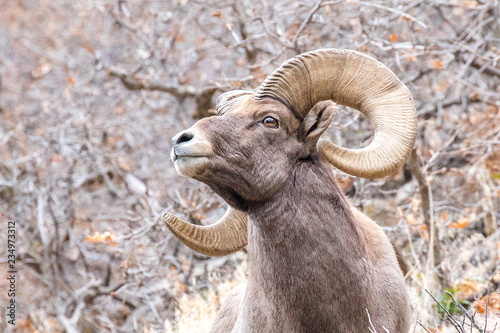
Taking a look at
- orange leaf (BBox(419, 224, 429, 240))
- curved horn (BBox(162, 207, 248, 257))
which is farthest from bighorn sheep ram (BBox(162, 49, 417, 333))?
orange leaf (BBox(419, 224, 429, 240))

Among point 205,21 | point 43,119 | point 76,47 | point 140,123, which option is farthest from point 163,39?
point 76,47

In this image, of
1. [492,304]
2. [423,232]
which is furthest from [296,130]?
[423,232]

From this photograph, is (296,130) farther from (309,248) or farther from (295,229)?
(309,248)

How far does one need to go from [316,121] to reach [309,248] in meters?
0.87

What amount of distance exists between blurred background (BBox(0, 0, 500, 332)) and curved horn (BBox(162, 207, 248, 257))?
74.7 inches

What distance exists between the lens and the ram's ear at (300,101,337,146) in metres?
4.00

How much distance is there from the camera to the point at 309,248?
12.4 ft

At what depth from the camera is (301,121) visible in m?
4.11

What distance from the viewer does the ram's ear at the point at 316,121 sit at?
157 inches

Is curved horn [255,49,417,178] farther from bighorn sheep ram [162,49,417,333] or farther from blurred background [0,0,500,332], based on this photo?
blurred background [0,0,500,332]

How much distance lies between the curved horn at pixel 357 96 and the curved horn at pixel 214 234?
1.01m

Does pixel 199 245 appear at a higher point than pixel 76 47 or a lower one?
higher

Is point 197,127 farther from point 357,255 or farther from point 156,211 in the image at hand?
point 156,211

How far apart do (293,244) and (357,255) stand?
1.41ft
